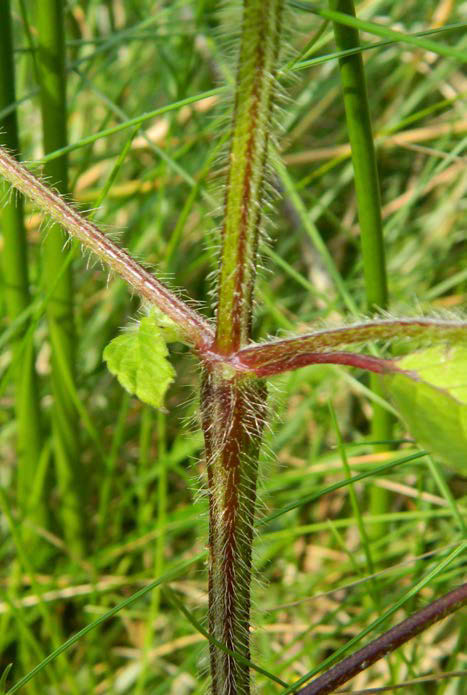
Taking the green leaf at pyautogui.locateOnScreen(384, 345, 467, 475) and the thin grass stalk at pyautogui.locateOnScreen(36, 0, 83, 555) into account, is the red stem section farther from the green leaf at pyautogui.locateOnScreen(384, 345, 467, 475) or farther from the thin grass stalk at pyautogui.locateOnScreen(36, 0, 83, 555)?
the thin grass stalk at pyautogui.locateOnScreen(36, 0, 83, 555)

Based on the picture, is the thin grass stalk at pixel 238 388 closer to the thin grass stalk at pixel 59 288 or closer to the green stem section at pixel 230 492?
the green stem section at pixel 230 492

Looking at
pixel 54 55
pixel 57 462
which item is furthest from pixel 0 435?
pixel 54 55

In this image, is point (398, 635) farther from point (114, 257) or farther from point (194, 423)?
point (194, 423)

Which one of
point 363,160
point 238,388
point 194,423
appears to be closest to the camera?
point 238,388

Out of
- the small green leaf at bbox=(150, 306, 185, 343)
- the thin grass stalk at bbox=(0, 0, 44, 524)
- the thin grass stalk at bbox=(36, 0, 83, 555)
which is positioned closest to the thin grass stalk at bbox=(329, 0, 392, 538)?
A: the small green leaf at bbox=(150, 306, 185, 343)

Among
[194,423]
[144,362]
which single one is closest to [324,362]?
[144,362]

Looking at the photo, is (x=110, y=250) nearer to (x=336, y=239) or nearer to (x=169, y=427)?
(x=169, y=427)
